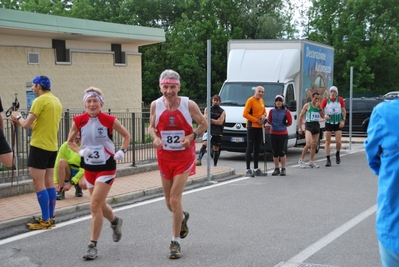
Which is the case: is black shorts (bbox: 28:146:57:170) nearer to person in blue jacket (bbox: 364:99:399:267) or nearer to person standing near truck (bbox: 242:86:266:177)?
person in blue jacket (bbox: 364:99:399:267)

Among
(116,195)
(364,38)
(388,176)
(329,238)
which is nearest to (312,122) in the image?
(116,195)

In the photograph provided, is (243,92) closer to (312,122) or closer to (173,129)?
(312,122)

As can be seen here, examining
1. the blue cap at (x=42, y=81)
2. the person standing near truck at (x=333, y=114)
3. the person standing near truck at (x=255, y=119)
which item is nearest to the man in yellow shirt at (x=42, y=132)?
the blue cap at (x=42, y=81)

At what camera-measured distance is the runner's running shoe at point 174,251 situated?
19.6ft

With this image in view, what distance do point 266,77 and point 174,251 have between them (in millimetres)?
11087

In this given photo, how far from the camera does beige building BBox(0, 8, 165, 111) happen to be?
1597cm

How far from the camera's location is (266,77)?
54.0 ft

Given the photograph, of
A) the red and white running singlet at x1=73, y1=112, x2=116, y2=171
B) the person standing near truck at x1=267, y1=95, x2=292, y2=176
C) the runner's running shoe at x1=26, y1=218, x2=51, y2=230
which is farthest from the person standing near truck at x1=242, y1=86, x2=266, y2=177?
the red and white running singlet at x1=73, y1=112, x2=116, y2=171

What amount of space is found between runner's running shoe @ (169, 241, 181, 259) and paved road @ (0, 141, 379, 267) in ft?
0.21

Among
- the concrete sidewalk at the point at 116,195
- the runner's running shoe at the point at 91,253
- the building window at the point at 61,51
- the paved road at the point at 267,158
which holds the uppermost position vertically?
the building window at the point at 61,51

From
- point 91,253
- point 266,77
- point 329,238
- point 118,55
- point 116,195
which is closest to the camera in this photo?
point 91,253

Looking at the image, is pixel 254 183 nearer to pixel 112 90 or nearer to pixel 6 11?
pixel 6 11

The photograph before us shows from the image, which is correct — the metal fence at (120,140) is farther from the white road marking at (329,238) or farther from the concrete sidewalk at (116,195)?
the white road marking at (329,238)

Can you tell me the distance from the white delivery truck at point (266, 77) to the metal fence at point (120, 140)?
266 centimetres
